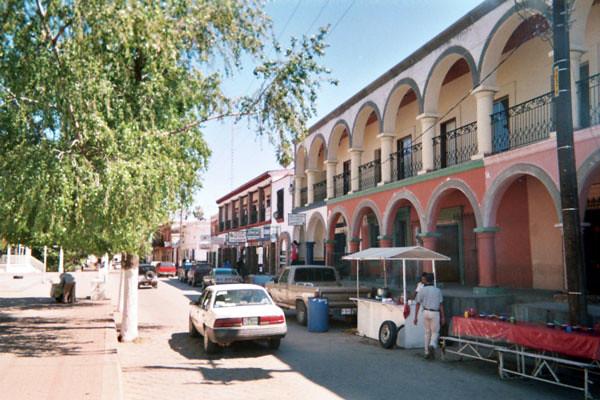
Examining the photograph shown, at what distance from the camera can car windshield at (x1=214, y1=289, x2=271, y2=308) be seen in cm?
1113

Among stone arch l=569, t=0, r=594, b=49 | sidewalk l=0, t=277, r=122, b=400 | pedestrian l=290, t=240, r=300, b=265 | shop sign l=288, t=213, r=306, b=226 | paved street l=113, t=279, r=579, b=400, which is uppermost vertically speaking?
stone arch l=569, t=0, r=594, b=49

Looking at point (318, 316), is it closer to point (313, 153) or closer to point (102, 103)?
point (102, 103)

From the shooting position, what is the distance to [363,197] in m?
21.3

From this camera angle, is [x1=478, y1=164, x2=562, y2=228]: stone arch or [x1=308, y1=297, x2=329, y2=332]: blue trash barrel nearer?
[x1=478, y1=164, x2=562, y2=228]: stone arch

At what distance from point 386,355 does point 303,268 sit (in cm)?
580

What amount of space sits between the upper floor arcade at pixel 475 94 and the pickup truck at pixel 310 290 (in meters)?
4.78

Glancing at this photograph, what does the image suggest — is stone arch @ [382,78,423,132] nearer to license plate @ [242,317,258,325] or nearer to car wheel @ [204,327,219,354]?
license plate @ [242,317,258,325]

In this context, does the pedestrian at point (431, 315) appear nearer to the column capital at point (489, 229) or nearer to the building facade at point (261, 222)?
the column capital at point (489, 229)

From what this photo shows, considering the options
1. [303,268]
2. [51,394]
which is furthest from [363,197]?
[51,394]

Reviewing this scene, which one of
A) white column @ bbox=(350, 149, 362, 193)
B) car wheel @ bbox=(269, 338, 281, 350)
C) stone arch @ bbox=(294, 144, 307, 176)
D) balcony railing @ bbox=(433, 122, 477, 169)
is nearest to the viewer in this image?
car wheel @ bbox=(269, 338, 281, 350)

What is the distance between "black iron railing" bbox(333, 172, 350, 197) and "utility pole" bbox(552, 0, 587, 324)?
15.8 meters

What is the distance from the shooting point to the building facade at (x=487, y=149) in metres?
12.4

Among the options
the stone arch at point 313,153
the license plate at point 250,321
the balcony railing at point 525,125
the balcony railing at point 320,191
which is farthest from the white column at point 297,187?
the license plate at point 250,321

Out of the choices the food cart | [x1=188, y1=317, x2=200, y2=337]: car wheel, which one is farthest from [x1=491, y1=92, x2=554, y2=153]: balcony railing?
[x1=188, y1=317, x2=200, y2=337]: car wheel
